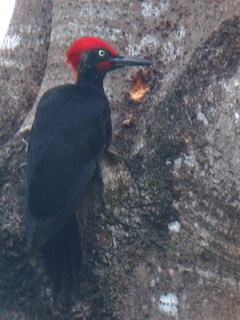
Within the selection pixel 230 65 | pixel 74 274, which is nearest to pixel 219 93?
pixel 230 65

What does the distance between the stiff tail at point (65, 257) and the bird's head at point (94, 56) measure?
0.87m

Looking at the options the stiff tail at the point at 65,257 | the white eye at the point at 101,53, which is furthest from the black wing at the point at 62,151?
the white eye at the point at 101,53

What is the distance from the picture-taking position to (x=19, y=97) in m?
3.37

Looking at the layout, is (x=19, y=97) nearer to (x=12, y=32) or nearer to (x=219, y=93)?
(x=12, y=32)

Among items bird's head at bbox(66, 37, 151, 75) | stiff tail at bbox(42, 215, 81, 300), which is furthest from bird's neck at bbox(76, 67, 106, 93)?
stiff tail at bbox(42, 215, 81, 300)

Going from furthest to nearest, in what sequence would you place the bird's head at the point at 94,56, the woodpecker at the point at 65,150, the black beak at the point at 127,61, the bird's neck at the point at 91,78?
the bird's neck at the point at 91,78
the bird's head at the point at 94,56
the black beak at the point at 127,61
the woodpecker at the point at 65,150

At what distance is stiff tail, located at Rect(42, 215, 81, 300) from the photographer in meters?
2.62

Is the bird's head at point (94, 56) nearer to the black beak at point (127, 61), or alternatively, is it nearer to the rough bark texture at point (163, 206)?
the black beak at point (127, 61)

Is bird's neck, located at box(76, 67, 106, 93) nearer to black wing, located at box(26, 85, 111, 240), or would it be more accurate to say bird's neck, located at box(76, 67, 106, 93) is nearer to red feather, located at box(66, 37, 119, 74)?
red feather, located at box(66, 37, 119, 74)

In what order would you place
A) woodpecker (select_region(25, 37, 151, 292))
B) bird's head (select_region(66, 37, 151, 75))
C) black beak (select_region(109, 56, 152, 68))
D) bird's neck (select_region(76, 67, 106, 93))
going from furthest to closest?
bird's neck (select_region(76, 67, 106, 93))
bird's head (select_region(66, 37, 151, 75))
black beak (select_region(109, 56, 152, 68))
woodpecker (select_region(25, 37, 151, 292))

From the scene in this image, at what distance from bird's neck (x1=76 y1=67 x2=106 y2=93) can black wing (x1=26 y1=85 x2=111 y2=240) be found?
197 mm

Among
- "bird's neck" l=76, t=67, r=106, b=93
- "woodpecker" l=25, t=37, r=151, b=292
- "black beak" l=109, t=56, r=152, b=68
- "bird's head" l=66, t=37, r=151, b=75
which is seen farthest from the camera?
"bird's neck" l=76, t=67, r=106, b=93

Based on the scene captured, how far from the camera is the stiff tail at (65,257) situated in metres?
2.62

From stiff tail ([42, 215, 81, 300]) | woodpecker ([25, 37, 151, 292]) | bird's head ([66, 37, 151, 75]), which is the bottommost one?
stiff tail ([42, 215, 81, 300])
